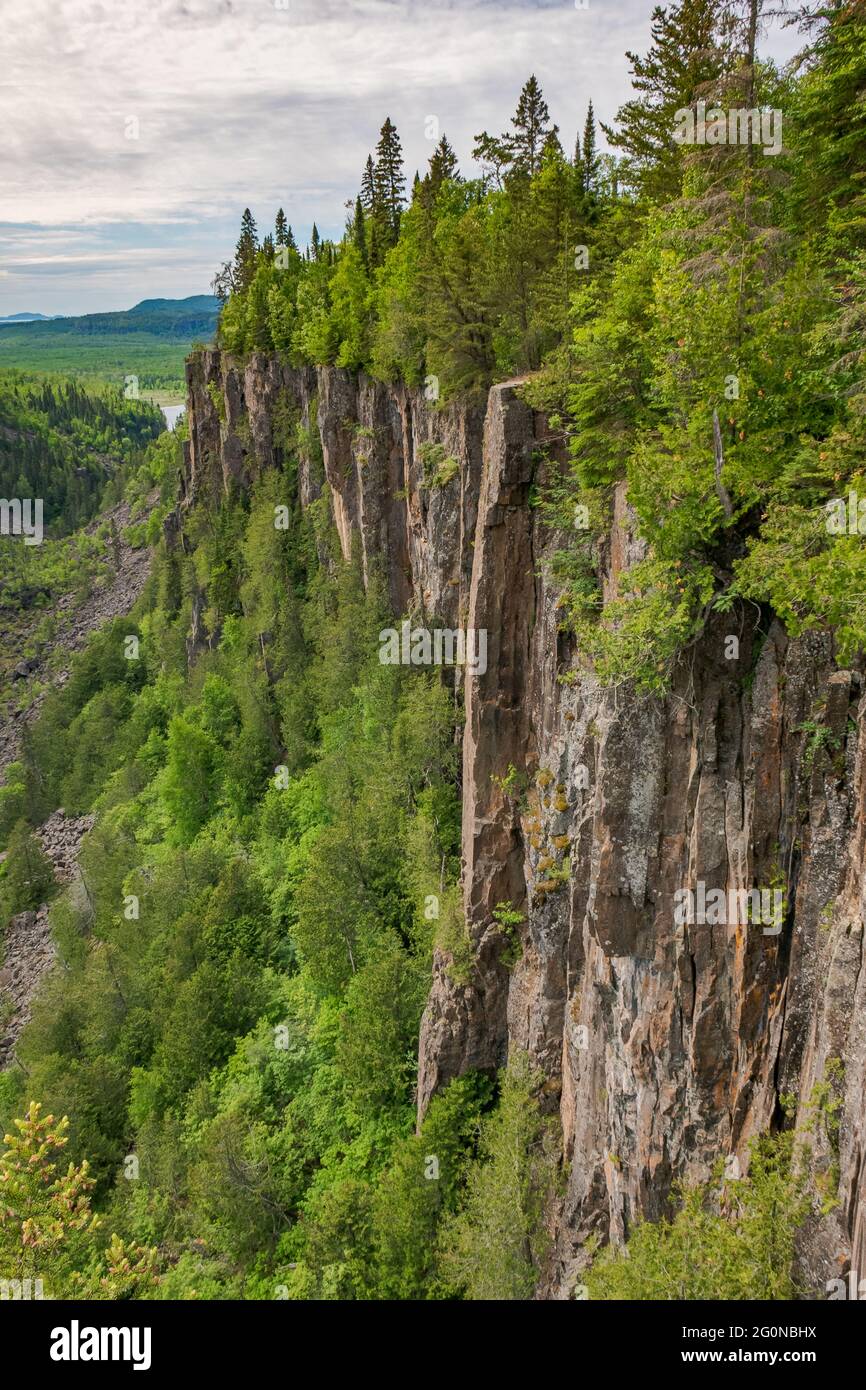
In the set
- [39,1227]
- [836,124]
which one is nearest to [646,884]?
[39,1227]

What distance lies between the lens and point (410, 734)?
120 ft

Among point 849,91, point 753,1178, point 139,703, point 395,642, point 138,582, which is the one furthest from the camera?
point 138,582

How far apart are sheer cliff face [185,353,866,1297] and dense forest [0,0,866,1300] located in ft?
2.91

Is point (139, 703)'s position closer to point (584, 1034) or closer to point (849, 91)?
point (584, 1034)

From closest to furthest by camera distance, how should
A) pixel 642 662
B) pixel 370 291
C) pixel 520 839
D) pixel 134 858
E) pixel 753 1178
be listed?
pixel 753 1178 → pixel 642 662 → pixel 520 839 → pixel 370 291 → pixel 134 858

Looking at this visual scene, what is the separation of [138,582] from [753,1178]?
5124 inches

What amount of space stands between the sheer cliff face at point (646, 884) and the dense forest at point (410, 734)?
0.89 metres

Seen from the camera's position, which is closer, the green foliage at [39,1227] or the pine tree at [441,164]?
the green foliage at [39,1227]

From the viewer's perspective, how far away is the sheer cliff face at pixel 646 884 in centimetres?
1166

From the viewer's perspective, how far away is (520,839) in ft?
86.3

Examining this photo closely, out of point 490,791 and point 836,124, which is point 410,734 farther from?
point 836,124

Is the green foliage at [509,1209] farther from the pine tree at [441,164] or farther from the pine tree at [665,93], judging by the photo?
the pine tree at [441,164]

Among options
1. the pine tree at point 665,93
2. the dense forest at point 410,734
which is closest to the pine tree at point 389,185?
the dense forest at point 410,734
